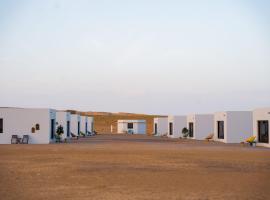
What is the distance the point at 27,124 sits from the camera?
1394 inches

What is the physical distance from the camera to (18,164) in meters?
18.6

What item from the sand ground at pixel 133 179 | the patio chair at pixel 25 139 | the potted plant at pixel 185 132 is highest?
the potted plant at pixel 185 132

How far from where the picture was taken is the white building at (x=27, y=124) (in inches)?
1380

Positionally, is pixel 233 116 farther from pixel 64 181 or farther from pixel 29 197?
pixel 29 197

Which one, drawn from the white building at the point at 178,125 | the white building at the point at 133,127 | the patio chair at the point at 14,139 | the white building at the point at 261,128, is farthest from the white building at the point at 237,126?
the white building at the point at 133,127

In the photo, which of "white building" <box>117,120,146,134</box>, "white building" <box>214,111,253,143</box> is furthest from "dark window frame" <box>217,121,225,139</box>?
"white building" <box>117,120,146,134</box>

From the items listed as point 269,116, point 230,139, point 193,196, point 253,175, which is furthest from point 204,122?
point 193,196

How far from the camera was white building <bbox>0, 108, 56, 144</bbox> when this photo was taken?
35062 millimetres

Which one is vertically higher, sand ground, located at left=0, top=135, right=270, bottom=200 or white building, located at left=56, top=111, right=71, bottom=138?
white building, located at left=56, top=111, right=71, bottom=138

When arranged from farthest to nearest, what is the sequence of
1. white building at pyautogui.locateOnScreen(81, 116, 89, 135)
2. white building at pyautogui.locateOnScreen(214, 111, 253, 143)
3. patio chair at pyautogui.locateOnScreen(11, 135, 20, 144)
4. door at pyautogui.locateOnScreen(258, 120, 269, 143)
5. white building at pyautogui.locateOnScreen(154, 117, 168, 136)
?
white building at pyautogui.locateOnScreen(154, 117, 168, 136) → white building at pyautogui.locateOnScreen(81, 116, 89, 135) → white building at pyautogui.locateOnScreen(214, 111, 253, 143) → patio chair at pyautogui.locateOnScreen(11, 135, 20, 144) → door at pyautogui.locateOnScreen(258, 120, 269, 143)

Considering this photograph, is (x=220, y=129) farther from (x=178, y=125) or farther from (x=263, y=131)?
(x=178, y=125)

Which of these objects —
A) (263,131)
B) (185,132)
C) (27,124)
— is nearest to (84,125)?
(185,132)

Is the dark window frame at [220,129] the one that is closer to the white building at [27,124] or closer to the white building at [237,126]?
the white building at [237,126]

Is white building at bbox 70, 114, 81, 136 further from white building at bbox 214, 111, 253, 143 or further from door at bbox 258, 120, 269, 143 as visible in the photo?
door at bbox 258, 120, 269, 143
